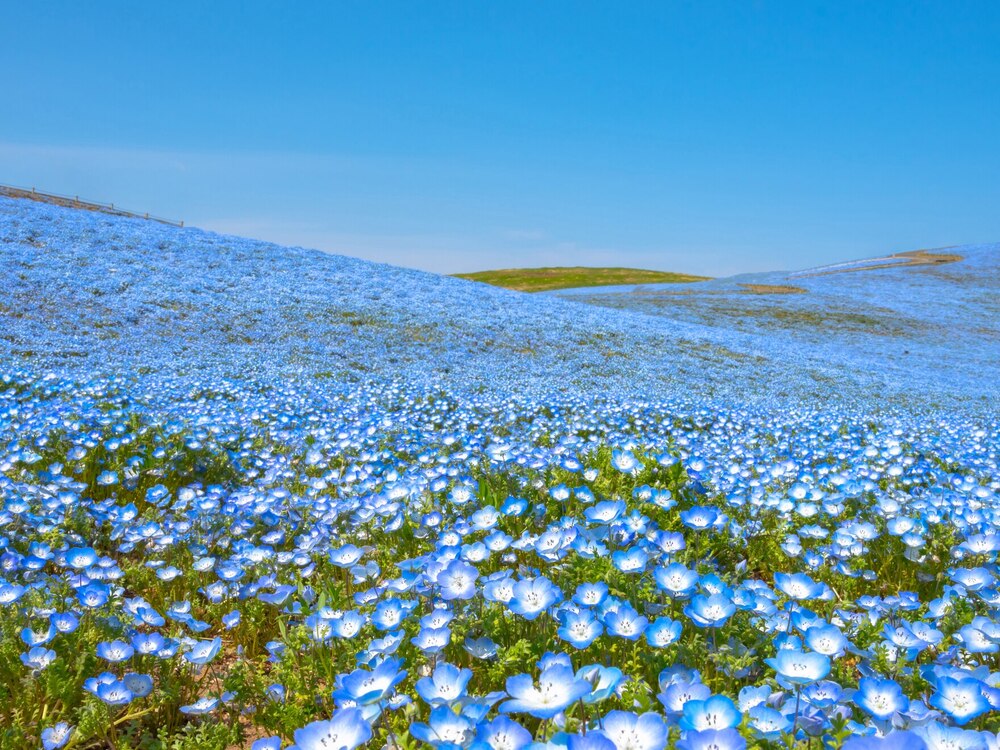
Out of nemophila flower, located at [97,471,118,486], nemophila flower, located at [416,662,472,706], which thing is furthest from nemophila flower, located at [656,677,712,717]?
nemophila flower, located at [97,471,118,486]

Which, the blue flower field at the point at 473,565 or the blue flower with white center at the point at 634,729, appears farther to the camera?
the blue flower field at the point at 473,565

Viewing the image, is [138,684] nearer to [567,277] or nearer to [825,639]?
[825,639]

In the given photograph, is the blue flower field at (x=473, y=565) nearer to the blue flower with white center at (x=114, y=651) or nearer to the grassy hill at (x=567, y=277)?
the blue flower with white center at (x=114, y=651)

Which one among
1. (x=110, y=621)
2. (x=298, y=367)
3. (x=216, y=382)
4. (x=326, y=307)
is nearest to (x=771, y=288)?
(x=326, y=307)

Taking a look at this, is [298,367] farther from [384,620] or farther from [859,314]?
[859,314]

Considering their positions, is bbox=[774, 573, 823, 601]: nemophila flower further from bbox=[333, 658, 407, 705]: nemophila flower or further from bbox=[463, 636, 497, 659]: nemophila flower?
bbox=[333, 658, 407, 705]: nemophila flower

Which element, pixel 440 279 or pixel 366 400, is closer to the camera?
pixel 366 400

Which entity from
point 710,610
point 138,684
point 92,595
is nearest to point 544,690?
point 710,610

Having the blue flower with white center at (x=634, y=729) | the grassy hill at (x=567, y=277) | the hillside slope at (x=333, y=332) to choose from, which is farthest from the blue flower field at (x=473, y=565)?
the grassy hill at (x=567, y=277)
